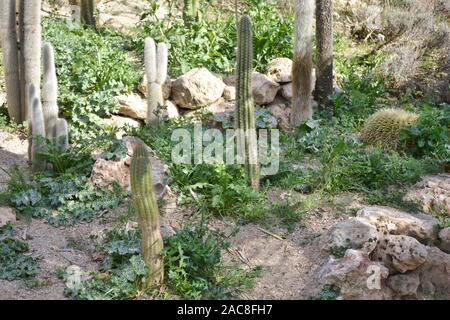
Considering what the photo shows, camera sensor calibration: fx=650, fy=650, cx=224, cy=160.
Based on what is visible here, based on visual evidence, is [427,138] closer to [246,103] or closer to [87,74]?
[246,103]

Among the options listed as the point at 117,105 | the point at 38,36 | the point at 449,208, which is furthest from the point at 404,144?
the point at 38,36

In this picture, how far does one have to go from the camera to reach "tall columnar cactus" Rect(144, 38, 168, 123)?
29.2 feet

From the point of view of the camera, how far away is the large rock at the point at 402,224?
20.4ft

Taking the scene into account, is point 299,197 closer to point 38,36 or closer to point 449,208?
point 449,208

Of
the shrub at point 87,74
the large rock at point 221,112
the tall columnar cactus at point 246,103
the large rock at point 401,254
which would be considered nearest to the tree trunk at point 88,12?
the shrub at point 87,74

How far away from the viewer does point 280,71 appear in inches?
405

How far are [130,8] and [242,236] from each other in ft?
23.4

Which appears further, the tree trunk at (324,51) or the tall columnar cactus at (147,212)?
the tree trunk at (324,51)

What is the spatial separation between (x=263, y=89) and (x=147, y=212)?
4.90 m

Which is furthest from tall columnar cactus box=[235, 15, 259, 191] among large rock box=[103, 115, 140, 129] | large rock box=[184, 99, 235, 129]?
large rock box=[103, 115, 140, 129]

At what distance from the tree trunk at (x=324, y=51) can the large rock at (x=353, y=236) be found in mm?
4051

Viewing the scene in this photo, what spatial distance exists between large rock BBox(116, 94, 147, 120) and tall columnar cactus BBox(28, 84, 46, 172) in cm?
195

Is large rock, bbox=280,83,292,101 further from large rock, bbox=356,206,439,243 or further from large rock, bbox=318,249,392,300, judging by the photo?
large rock, bbox=318,249,392,300

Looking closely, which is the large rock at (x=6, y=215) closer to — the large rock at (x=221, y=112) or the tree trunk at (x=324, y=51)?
the large rock at (x=221, y=112)
